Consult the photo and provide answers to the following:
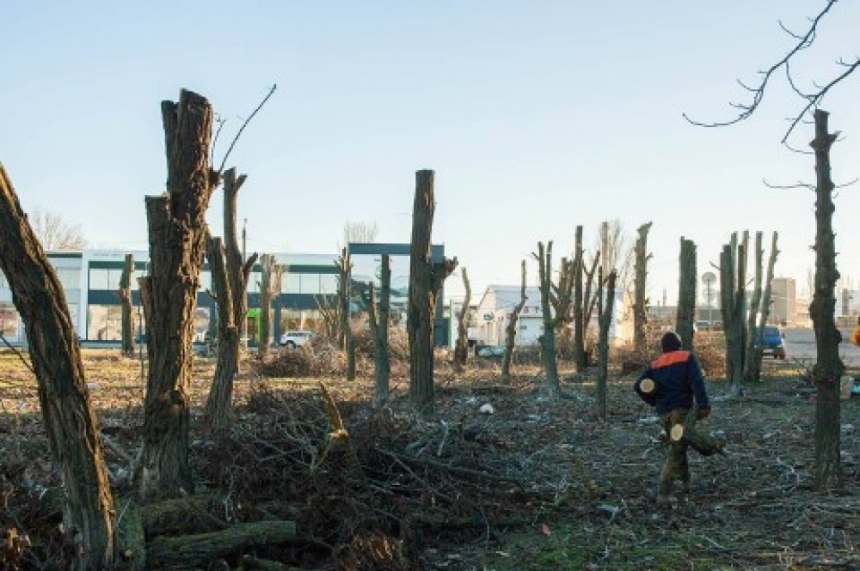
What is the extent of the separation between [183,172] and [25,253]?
7.32 feet

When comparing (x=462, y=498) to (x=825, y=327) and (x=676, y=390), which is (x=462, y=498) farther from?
(x=825, y=327)

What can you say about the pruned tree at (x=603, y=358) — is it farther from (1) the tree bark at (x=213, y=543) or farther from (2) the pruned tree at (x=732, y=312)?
(1) the tree bark at (x=213, y=543)

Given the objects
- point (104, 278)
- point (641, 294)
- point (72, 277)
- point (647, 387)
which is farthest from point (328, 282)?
point (647, 387)

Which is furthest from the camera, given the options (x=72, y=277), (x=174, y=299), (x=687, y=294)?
(x=72, y=277)

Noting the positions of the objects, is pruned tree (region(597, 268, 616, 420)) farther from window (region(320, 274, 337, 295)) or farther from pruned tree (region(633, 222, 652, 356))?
window (region(320, 274, 337, 295))

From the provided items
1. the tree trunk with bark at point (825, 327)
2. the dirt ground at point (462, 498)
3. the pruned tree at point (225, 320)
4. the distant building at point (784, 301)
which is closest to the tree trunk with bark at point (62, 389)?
the dirt ground at point (462, 498)

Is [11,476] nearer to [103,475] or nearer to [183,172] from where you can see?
[103,475]

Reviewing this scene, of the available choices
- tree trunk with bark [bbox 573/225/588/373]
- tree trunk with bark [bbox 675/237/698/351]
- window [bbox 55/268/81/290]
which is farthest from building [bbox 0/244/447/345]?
tree trunk with bark [bbox 675/237/698/351]

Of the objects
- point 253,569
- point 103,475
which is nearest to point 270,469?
point 253,569

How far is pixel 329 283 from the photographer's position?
65188 mm

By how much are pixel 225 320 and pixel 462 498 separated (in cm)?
469

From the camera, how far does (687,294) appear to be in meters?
15.8

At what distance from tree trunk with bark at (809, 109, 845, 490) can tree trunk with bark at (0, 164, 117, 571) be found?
6383 mm

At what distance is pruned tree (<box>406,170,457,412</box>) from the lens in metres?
13.6
